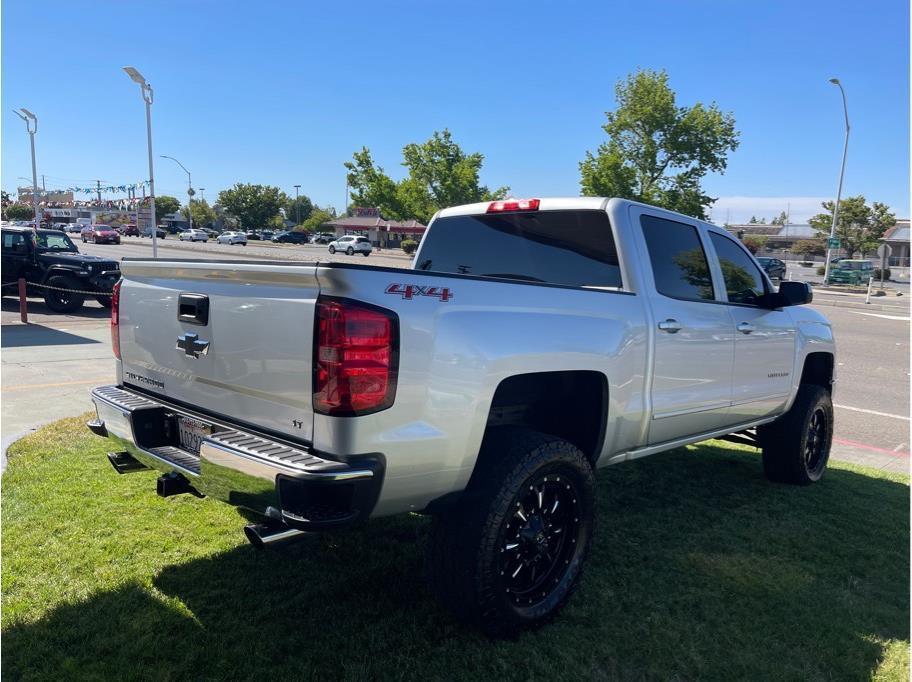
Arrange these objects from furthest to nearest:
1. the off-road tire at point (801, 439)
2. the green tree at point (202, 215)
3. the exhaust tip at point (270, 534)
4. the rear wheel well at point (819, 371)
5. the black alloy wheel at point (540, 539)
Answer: the green tree at point (202, 215), the rear wheel well at point (819, 371), the off-road tire at point (801, 439), the black alloy wheel at point (540, 539), the exhaust tip at point (270, 534)

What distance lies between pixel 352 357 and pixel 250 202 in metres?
97.6

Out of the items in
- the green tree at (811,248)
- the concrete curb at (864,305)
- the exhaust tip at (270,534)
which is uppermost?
the green tree at (811,248)

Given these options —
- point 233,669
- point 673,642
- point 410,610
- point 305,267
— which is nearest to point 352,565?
point 410,610

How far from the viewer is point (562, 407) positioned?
12.1ft

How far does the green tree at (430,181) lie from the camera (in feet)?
188

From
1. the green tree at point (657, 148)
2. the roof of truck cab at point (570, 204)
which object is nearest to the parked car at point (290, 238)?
the green tree at point (657, 148)

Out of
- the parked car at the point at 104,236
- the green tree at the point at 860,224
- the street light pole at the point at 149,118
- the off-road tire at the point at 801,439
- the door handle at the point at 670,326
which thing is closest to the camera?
the door handle at the point at 670,326

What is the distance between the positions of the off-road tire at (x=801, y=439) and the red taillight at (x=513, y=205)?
2.73 metres

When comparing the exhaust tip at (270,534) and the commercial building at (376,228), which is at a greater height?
the commercial building at (376,228)

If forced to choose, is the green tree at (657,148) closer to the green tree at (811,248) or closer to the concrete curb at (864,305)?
the concrete curb at (864,305)

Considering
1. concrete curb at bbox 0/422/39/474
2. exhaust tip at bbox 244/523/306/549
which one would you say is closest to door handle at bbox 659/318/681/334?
exhaust tip at bbox 244/523/306/549

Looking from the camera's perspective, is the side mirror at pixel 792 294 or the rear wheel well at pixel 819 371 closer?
the side mirror at pixel 792 294

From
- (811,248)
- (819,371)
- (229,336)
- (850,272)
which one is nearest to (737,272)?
(819,371)

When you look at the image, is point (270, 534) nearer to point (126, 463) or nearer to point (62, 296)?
point (126, 463)
